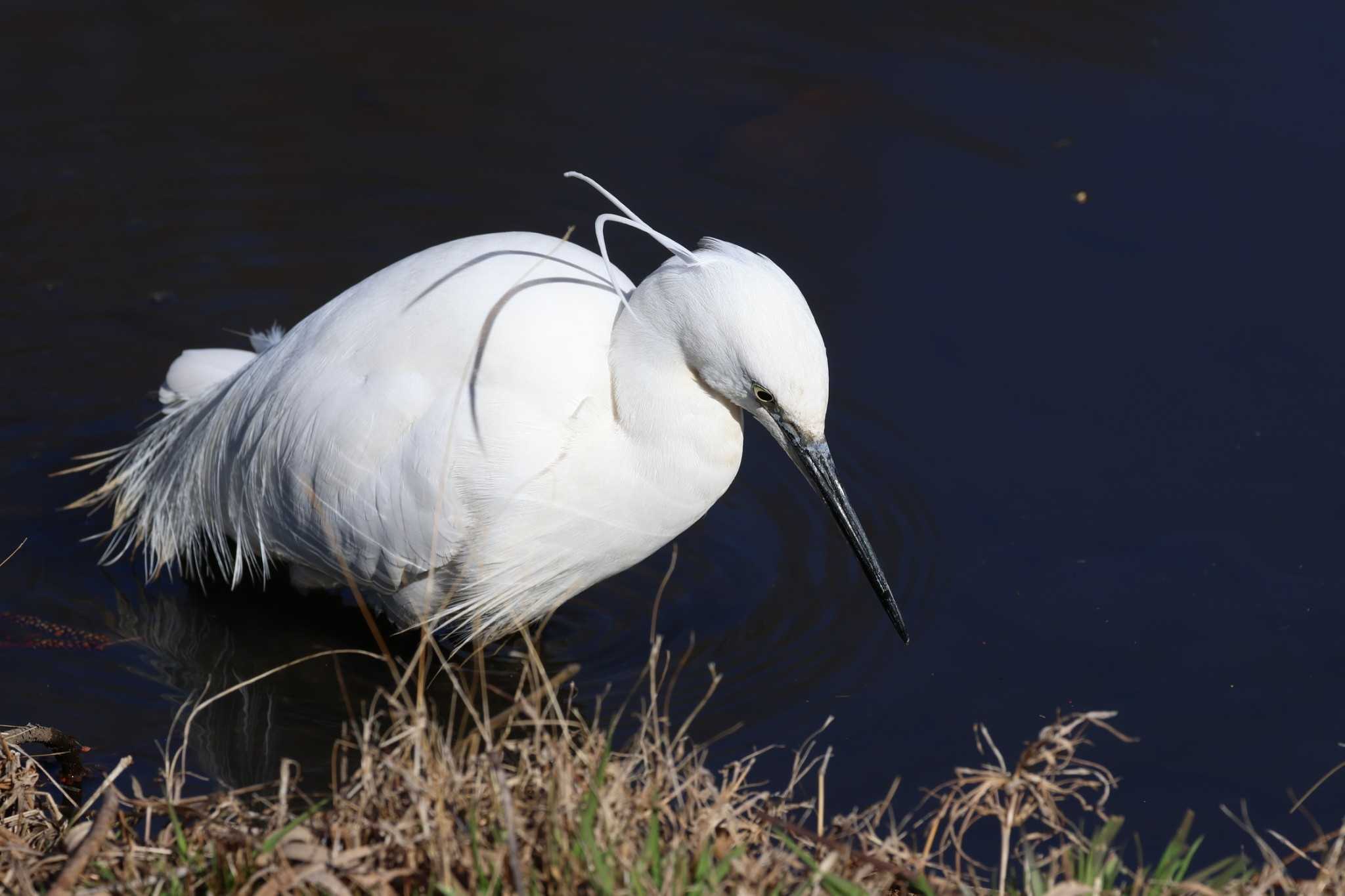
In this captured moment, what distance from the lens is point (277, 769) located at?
3514mm

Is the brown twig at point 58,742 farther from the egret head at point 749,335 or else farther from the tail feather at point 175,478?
the egret head at point 749,335

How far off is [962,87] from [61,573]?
12.7ft

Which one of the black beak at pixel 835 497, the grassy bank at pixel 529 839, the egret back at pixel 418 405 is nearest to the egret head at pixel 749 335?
the black beak at pixel 835 497

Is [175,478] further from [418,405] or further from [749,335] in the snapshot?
[749,335]

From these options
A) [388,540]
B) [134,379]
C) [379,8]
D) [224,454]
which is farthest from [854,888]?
[379,8]

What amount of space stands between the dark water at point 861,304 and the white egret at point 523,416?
1.56 ft

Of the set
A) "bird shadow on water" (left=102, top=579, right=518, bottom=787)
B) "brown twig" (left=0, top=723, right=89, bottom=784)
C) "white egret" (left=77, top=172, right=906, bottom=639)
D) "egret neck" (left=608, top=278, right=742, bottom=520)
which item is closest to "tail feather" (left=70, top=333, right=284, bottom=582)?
"bird shadow on water" (left=102, top=579, right=518, bottom=787)

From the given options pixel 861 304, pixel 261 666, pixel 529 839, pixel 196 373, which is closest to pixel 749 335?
pixel 529 839

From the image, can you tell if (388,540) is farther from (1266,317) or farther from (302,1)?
(302,1)

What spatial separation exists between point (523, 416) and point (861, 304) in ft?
6.78

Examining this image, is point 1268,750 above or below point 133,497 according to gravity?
below

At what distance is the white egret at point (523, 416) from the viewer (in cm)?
304

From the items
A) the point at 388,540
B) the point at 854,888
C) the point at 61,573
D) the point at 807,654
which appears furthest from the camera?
the point at 61,573

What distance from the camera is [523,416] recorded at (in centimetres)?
322
